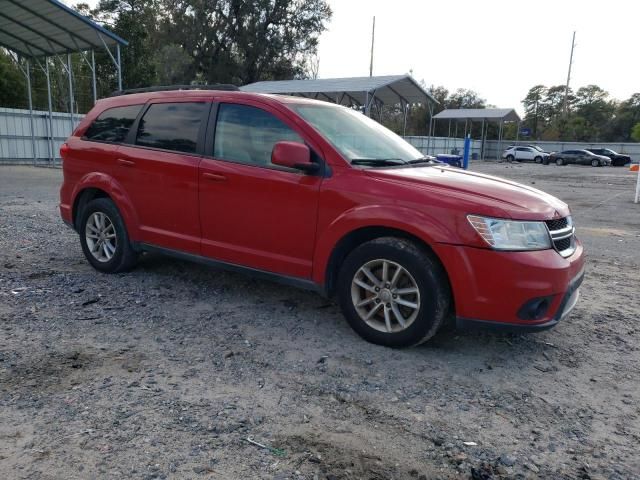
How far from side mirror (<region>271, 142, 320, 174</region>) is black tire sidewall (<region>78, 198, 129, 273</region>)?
2188 millimetres

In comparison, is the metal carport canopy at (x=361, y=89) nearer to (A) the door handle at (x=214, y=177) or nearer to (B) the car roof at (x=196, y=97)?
(B) the car roof at (x=196, y=97)

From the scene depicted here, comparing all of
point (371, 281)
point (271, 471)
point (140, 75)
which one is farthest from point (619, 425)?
point (140, 75)

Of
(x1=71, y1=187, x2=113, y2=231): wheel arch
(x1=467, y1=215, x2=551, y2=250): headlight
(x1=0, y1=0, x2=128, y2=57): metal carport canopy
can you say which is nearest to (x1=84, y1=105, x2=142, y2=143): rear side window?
(x1=71, y1=187, x2=113, y2=231): wheel arch

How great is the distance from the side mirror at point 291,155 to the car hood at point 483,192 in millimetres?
503

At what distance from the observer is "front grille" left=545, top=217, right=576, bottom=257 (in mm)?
3660

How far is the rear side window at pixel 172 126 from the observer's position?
15.7ft

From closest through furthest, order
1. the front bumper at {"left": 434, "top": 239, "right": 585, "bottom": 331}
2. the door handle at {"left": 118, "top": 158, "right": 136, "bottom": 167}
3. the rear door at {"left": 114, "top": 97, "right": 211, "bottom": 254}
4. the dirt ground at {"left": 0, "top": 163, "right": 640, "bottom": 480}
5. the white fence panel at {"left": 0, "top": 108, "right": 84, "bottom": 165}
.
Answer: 1. the dirt ground at {"left": 0, "top": 163, "right": 640, "bottom": 480}
2. the front bumper at {"left": 434, "top": 239, "right": 585, "bottom": 331}
3. the rear door at {"left": 114, "top": 97, "right": 211, "bottom": 254}
4. the door handle at {"left": 118, "top": 158, "right": 136, "bottom": 167}
5. the white fence panel at {"left": 0, "top": 108, "right": 84, "bottom": 165}

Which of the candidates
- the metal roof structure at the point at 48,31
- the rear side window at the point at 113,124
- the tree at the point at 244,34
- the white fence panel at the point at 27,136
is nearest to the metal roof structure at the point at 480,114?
the tree at the point at 244,34

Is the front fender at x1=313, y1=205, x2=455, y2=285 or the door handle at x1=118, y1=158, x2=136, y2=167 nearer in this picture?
the front fender at x1=313, y1=205, x2=455, y2=285

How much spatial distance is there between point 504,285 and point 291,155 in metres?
1.77

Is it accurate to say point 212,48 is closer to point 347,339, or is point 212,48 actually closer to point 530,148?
point 530,148

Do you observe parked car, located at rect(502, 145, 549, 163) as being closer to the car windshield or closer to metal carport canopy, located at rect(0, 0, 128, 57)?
metal carport canopy, located at rect(0, 0, 128, 57)

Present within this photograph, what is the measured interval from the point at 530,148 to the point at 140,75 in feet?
107

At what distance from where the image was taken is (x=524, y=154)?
4578cm
